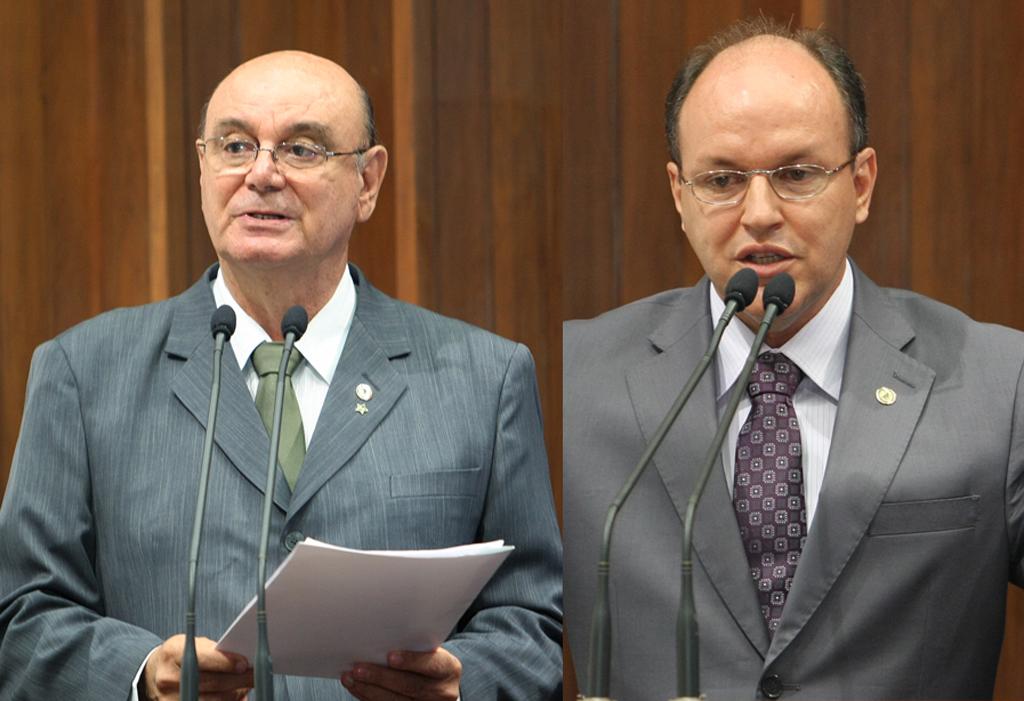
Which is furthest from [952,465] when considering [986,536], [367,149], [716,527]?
[367,149]

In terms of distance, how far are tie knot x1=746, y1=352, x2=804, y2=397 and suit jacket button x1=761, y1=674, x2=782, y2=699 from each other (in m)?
0.41

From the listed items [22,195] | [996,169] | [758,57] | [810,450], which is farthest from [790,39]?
[22,195]

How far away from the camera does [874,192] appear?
224 centimetres

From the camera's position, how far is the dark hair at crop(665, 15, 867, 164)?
2.21m

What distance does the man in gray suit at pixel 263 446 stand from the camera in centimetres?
236

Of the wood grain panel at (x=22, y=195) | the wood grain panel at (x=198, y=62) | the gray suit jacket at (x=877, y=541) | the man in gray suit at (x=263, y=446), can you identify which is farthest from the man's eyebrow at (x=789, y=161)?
the wood grain panel at (x=22, y=195)

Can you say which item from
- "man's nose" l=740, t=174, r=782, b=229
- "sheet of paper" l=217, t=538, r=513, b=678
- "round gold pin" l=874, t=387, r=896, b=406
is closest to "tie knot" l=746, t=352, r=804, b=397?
"round gold pin" l=874, t=387, r=896, b=406

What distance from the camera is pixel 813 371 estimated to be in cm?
221

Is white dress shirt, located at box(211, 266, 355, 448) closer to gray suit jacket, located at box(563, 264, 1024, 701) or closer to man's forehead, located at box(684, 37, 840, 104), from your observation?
gray suit jacket, located at box(563, 264, 1024, 701)

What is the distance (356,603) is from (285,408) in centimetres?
57

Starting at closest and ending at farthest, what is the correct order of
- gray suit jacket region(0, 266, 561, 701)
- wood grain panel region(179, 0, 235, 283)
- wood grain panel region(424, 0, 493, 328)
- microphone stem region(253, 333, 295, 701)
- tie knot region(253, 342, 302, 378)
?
microphone stem region(253, 333, 295, 701) < gray suit jacket region(0, 266, 561, 701) < tie knot region(253, 342, 302, 378) < wood grain panel region(424, 0, 493, 328) < wood grain panel region(179, 0, 235, 283)

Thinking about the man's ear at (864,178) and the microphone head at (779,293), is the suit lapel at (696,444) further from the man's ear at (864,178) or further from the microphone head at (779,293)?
the microphone head at (779,293)

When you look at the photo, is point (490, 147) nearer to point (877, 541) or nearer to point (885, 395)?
point (885, 395)

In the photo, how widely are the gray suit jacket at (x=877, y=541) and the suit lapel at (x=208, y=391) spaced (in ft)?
1.96
